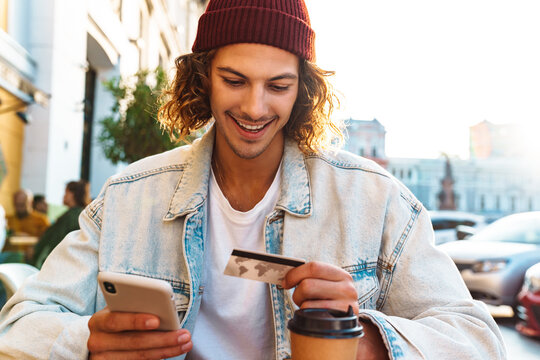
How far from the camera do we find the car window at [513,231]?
6.84 m

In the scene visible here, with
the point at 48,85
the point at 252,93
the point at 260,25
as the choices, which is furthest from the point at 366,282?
the point at 48,85

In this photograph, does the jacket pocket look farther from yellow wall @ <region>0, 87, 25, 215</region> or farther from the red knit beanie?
yellow wall @ <region>0, 87, 25, 215</region>

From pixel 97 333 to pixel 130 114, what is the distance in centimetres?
992

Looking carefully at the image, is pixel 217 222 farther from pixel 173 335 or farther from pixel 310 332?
pixel 310 332

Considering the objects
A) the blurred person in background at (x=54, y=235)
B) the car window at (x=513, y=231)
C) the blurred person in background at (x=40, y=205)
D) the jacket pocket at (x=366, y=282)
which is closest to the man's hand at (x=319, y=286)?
the jacket pocket at (x=366, y=282)

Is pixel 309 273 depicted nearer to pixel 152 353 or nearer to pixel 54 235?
pixel 152 353

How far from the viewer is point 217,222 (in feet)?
6.40

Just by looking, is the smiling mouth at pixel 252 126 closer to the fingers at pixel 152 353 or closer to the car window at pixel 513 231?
the fingers at pixel 152 353

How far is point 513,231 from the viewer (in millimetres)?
7152

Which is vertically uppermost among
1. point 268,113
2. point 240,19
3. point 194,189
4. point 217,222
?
point 240,19

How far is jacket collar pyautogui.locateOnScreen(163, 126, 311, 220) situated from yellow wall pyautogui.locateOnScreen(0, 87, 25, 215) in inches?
298

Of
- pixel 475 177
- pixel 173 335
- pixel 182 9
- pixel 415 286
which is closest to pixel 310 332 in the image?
pixel 173 335

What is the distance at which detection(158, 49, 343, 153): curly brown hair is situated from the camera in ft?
7.01

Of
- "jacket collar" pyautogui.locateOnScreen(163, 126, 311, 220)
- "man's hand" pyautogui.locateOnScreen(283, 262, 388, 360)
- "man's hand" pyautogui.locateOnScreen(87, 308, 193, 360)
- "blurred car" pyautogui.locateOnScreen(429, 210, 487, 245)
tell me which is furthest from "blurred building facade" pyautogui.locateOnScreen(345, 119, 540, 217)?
"man's hand" pyautogui.locateOnScreen(87, 308, 193, 360)
